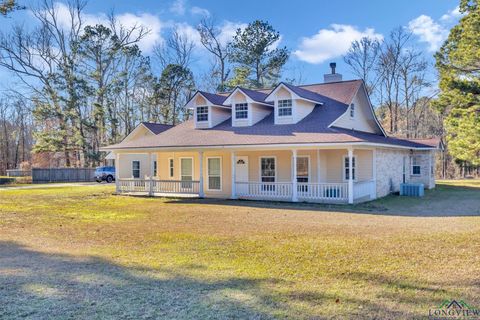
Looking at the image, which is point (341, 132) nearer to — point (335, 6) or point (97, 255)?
point (97, 255)

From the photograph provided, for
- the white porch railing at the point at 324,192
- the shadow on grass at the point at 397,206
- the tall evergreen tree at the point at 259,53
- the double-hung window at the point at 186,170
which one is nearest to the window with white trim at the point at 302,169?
the white porch railing at the point at 324,192

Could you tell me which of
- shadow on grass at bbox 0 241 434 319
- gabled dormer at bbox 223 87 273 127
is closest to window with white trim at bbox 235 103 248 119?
gabled dormer at bbox 223 87 273 127

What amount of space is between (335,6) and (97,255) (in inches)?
1010

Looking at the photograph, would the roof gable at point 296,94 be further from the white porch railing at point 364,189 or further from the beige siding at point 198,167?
the white porch railing at point 364,189

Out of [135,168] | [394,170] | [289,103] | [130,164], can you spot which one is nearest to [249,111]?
[289,103]

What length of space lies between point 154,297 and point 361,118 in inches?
737

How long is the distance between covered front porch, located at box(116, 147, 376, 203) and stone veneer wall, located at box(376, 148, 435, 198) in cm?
65

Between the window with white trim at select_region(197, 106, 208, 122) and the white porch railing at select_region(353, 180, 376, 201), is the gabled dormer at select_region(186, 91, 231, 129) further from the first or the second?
the white porch railing at select_region(353, 180, 376, 201)

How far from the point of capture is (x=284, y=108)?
65.3ft

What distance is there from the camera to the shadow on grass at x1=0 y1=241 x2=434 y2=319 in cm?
492

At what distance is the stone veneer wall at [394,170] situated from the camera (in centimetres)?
1967

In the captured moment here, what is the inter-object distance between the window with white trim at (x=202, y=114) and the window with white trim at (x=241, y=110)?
2222 millimetres

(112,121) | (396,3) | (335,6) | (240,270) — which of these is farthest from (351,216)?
(112,121)

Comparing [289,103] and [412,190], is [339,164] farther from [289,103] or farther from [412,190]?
[412,190]
